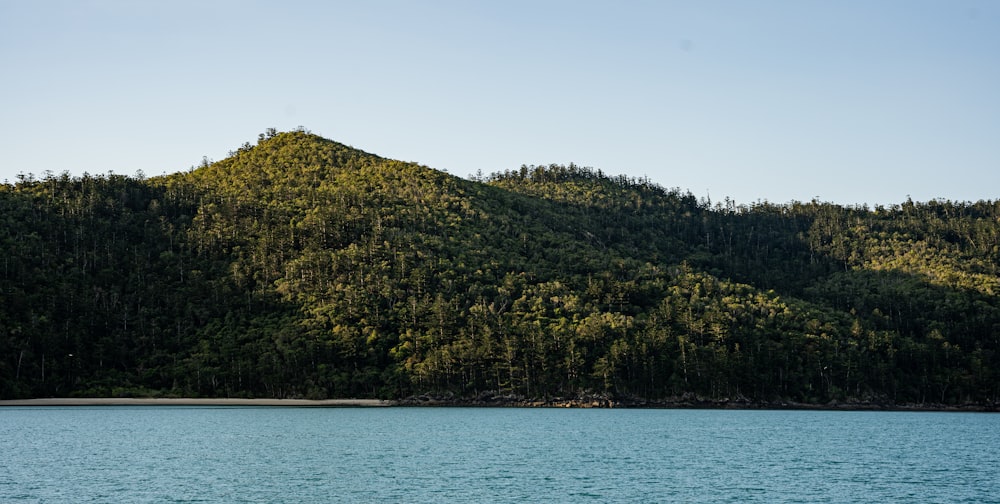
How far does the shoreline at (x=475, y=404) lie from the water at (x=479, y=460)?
2006 centimetres

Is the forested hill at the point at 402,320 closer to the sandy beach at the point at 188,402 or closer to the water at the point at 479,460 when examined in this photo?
the sandy beach at the point at 188,402

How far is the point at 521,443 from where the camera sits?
8038 centimetres

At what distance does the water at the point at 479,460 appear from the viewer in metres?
50.1

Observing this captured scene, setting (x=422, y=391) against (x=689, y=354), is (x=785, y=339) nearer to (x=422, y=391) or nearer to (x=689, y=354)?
(x=689, y=354)

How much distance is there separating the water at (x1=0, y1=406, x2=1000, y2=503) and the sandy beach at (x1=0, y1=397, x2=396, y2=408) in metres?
18.1

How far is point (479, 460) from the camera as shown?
6581cm

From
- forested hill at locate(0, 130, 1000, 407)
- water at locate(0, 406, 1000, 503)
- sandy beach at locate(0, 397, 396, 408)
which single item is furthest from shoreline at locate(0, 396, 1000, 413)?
water at locate(0, 406, 1000, 503)

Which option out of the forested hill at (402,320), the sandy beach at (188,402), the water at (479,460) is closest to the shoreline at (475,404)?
the sandy beach at (188,402)

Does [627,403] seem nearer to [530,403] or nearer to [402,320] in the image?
[530,403]

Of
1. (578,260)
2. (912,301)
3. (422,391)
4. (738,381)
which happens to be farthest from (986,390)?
(422,391)

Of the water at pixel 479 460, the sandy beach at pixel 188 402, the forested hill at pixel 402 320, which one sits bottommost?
the water at pixel 479 460

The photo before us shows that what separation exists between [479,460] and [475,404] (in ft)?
263

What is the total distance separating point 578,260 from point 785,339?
165ft

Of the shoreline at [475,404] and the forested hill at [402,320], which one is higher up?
the forested hill at [402,320]
